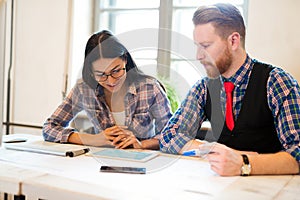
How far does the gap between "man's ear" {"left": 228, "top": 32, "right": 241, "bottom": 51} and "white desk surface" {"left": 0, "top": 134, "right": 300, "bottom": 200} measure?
1.60 feet

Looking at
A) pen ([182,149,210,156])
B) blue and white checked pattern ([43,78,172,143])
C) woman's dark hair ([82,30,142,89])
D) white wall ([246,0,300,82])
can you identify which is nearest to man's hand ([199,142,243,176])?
pen ([182,149,210,156])

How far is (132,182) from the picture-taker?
95 centimetres

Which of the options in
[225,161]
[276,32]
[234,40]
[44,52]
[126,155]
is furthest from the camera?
[44,52]

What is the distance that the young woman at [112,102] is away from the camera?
1.55 m

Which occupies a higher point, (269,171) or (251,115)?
(251,115)

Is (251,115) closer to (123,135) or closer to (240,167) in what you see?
(240,167)

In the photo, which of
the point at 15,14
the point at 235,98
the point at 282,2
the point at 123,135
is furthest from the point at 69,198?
the point at 15,14

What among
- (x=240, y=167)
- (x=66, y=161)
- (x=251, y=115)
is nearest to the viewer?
(x=240, y=167)

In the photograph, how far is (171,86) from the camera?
2.08 metres

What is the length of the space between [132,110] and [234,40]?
548 mm

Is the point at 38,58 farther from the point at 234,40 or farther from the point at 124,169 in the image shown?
the point at 124,169

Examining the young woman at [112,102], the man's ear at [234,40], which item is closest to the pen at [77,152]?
the young woman at [112,102]

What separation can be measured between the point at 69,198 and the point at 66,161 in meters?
0.35

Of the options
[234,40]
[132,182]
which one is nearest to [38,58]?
[234,40]
